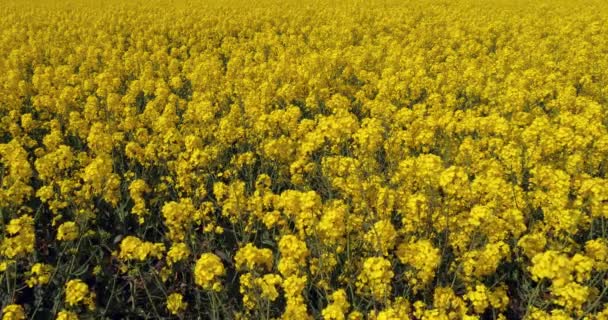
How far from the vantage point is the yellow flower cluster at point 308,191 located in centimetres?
354

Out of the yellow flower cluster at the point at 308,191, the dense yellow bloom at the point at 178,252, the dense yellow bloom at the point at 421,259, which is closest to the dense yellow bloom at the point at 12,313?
the yellow flower cluster at the point at 308,191

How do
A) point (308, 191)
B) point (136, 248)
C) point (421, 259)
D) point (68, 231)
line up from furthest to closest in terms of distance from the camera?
point (308, 191)
point (68, 231)
point (136, 248)
point (421, 259)

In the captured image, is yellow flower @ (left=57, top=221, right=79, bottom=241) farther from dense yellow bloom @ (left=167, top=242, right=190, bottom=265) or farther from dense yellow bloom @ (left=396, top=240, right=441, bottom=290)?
dense yellow bloom @ (left=396, top=240, right=441, bottom=290)

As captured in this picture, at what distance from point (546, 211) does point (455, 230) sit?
773 millimetres

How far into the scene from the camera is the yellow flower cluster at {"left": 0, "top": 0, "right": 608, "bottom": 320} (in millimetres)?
3537

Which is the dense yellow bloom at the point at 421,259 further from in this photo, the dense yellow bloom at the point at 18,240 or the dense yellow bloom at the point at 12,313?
the dense yellow bloom at the point at 18,240

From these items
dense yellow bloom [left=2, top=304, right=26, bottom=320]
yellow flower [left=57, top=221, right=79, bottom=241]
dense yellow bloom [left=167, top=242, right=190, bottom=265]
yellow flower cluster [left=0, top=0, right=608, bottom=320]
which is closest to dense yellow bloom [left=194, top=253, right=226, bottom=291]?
yellow flower cluster [left=0, top=0, right=608, bottom=320]

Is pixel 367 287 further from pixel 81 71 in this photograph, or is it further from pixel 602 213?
pixel 81 71

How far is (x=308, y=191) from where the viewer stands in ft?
15.6

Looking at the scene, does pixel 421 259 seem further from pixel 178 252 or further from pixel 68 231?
pixel 68 231

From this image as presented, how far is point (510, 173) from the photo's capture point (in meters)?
4.96

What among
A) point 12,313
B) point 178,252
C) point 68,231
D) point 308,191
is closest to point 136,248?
point 178,252

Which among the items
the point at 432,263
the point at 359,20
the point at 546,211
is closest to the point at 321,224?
the point at 432,263

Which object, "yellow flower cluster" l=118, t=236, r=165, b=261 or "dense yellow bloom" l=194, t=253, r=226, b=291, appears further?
"yellow flower cluster" l=118, t=236, r=165, b=261
